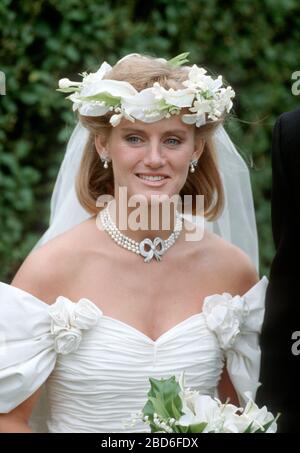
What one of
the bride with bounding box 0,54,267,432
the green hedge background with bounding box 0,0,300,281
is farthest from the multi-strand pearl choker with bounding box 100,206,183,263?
the green hedge background with bounding box 0,0,300,281

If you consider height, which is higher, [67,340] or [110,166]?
[110,166]

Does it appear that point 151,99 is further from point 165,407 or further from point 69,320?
point 165,407

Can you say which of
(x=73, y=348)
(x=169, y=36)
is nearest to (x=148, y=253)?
(x=73, y=348)

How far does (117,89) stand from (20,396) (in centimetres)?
114

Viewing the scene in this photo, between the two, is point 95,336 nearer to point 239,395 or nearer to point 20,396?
point 20,396

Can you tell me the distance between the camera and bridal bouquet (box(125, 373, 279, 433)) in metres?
3.22

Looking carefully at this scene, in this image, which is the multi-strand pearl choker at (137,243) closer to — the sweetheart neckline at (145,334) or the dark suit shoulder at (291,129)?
the sweetheart neckline at (145,334)

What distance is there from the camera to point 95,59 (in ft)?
20.7

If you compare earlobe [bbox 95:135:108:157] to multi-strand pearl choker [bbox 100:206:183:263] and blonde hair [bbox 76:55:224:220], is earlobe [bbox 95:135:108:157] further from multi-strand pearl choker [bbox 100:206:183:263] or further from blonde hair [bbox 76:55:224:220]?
multi-strand pearl choker [bbox 100:206:183:263]

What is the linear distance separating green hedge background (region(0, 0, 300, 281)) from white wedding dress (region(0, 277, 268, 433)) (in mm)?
2202

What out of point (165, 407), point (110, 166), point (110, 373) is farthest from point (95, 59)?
point (165, 407)

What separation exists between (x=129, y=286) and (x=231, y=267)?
0.44 m

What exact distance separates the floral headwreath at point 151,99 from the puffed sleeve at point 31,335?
0.69m

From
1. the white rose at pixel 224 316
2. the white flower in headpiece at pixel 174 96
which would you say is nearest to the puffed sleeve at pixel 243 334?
the white rose at pixel 224 316
